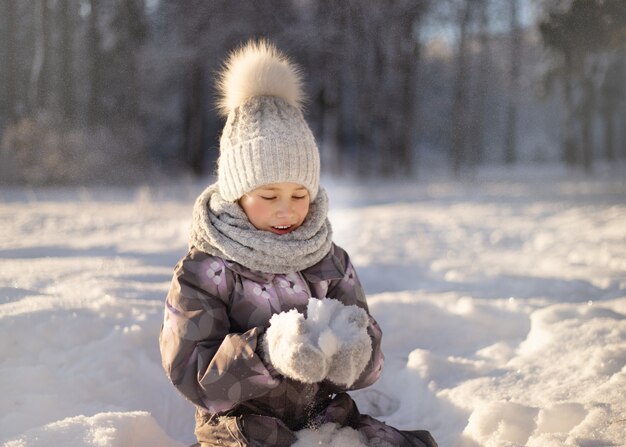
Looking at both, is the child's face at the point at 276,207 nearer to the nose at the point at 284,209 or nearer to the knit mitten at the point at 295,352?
the nose at the point at 284,209

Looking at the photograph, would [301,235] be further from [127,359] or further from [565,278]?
[565,278]

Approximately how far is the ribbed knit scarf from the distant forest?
29.3 feet

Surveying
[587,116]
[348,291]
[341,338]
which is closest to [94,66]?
[587,116]

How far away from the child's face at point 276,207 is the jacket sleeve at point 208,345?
183 millimetres

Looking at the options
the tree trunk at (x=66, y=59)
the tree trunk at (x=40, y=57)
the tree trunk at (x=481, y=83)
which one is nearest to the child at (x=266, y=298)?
the tree trunk at (x=40, y=57)

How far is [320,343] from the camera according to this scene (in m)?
1.42

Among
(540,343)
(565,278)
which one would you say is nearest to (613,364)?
(540,343)

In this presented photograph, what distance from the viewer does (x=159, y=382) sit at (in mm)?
2412

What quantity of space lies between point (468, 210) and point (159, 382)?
19.2 feet

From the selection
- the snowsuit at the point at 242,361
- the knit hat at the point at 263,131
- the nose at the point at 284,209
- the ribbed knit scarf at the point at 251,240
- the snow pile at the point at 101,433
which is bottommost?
the snow pile at the point at 101,433

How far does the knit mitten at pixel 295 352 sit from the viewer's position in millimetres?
1389

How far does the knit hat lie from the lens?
69.5 inches

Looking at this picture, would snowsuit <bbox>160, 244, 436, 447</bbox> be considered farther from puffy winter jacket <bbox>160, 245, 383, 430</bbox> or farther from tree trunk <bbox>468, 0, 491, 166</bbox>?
tree trunk <bbox>468, 0, 491, 166</bbox>

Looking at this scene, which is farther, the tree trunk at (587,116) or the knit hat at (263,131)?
the tree trunk at (587,116)
